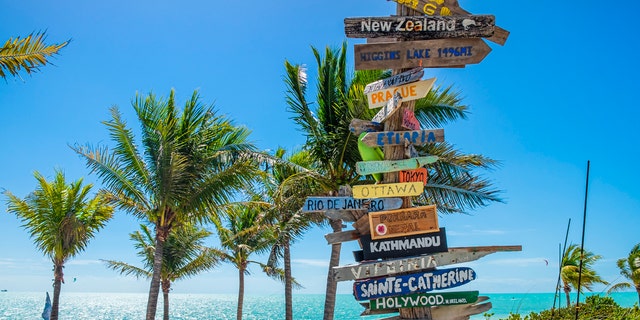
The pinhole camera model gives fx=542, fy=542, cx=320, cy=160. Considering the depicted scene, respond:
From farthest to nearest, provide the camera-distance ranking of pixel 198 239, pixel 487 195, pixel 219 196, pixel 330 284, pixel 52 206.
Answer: pixel 198 239, pixel 52 206, pixel 219 196, pixel 330 284, pixel 487 195

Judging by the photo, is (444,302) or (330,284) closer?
(444,302)

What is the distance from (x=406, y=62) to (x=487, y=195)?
6.31m

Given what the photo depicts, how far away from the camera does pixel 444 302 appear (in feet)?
23.6

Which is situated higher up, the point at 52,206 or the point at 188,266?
the point at 52,206

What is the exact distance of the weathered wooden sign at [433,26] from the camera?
7.54 meters

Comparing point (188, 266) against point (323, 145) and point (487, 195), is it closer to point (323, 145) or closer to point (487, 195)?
point (323, 145)

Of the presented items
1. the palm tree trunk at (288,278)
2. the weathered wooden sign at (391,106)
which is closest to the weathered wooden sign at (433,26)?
the weathered wooden sign at (391,106)

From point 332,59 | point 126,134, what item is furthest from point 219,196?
point 332,59

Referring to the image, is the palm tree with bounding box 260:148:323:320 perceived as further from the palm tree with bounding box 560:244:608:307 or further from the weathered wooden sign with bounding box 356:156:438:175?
the palm tree with bounding box 560:244:608:307

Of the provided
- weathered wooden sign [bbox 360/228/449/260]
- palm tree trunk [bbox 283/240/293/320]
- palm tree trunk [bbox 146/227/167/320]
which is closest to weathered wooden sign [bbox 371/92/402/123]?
weathered wooden sign [bbox 360/228/449/260]

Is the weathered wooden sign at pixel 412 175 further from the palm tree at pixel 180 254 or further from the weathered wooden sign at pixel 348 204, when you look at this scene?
the palm tree at pixel 180 254

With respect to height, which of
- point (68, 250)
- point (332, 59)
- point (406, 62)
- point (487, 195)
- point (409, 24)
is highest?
point (332, 59)

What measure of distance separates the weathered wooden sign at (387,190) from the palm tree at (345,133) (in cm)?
581

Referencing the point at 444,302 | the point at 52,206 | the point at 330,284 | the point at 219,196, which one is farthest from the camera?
the point at 52,206
